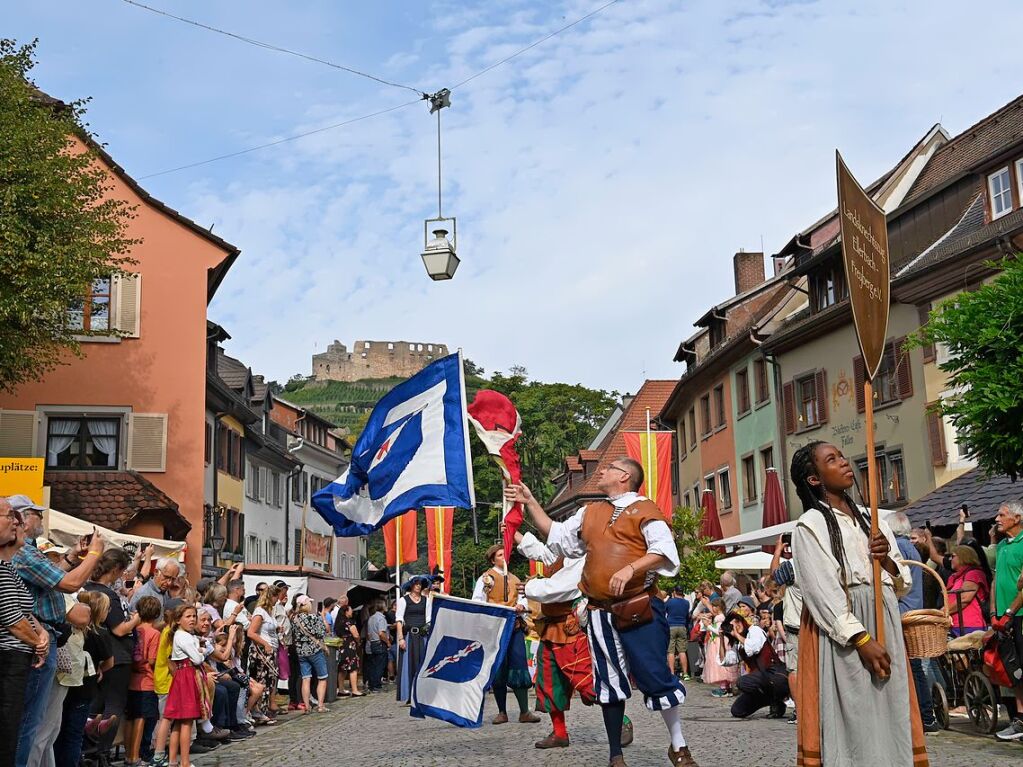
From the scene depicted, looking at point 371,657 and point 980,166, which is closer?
point 371,657

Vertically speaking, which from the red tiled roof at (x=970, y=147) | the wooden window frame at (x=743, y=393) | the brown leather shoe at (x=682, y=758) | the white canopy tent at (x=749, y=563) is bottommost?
the brown leather shoe at (x=682, y=758)

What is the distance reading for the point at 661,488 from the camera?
3134 centimetres

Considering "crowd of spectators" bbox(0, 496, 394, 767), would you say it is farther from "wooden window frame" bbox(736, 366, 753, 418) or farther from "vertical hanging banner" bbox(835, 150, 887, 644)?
"wooden window frame" bbox(736, 366, 753, 418)

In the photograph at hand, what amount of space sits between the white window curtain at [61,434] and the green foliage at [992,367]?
72.1ft

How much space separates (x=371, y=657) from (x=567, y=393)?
45468 mm

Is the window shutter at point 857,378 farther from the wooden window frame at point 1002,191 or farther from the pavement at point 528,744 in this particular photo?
the pavement at point 528,744

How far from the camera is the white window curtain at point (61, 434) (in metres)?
30.1

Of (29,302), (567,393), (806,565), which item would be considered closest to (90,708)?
(806,565)

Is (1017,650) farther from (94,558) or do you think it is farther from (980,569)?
(94,558)

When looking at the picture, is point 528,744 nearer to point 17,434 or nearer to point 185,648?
point 185,648

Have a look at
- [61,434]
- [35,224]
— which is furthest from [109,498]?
[35,224]

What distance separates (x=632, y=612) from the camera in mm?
8383

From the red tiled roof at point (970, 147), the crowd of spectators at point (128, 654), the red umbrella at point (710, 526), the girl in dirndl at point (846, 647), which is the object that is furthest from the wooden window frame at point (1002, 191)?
the girl in dirndl at point (846, 647)

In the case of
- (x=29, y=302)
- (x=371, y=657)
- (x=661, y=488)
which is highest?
(x=29, y=302)
